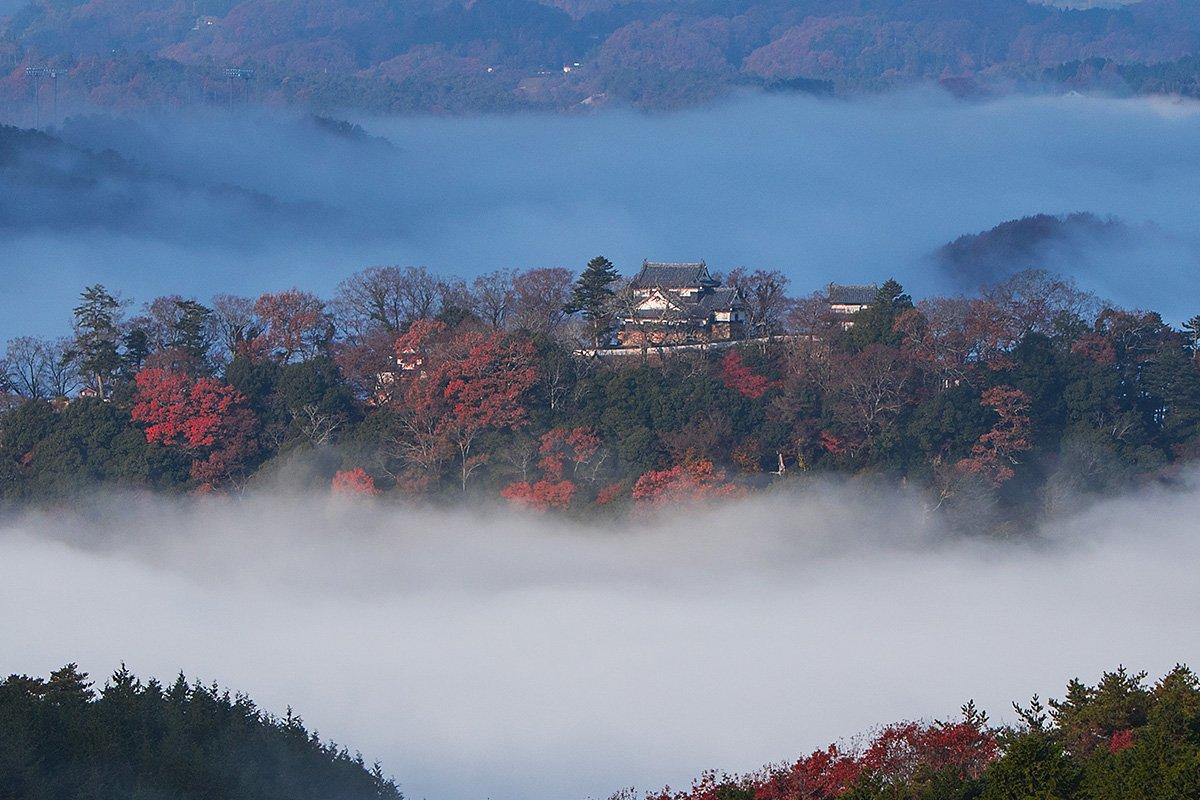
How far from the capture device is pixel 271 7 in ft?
542

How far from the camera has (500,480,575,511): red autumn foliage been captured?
115 ft

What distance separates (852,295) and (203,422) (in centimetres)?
1390

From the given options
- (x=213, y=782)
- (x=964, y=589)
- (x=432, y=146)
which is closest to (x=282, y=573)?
(x=964, y=589)

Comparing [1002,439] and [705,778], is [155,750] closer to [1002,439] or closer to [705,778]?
[705,778]

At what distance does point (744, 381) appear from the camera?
37.0m

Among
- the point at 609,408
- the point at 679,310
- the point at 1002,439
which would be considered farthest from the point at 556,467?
the point at 1002,439

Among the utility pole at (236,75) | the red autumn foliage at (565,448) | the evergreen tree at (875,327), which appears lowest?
the red autumn foliage at (565,448)

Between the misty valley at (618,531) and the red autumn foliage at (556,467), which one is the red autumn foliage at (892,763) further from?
the red autumn foliage at (556,467)

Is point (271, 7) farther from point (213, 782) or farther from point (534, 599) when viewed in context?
point (213, 782)

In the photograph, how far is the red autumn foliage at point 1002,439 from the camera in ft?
118

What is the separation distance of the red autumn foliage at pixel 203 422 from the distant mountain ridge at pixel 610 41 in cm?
10854

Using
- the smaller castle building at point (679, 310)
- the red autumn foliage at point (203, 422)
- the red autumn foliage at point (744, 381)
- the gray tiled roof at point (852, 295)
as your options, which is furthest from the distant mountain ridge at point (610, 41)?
the red autumn foliage at point (744, 381)

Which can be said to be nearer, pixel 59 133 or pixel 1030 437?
pixel 1030 437

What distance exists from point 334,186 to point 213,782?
338 feet
